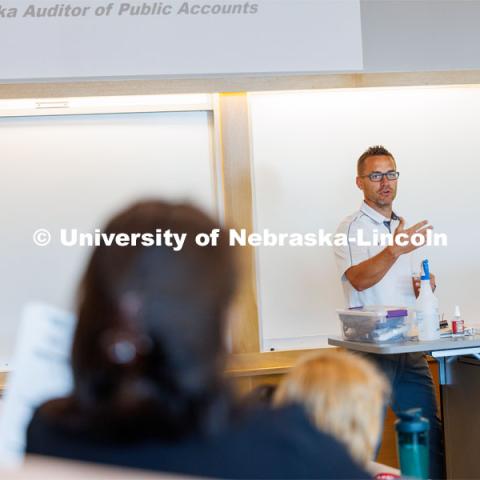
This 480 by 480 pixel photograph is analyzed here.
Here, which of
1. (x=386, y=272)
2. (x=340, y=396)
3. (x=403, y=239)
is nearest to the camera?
(x=340, y=396)

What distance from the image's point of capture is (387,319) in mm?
3090

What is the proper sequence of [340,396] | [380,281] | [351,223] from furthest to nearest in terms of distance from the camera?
1. [351,223]
2. [380,281]
3. [340,396]

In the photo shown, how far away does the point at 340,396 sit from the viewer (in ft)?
4.41

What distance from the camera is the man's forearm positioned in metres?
3.38

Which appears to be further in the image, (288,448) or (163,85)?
(163,85)

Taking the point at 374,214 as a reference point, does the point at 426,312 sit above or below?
below

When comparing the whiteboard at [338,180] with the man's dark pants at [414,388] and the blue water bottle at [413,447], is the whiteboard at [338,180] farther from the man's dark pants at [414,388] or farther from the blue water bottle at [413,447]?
the blue water bottle at [413,447]

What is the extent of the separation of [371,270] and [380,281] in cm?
17

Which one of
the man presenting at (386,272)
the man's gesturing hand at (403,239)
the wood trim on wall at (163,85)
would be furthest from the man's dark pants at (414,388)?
the wood trim on wall at (163,85)

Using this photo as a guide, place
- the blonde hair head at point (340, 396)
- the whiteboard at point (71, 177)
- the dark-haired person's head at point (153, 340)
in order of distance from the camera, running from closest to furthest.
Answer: the dark-haired person's head at point (153, 340) → the blonde hair head at point (340, 396) → the whiteboard at point (71, 177)

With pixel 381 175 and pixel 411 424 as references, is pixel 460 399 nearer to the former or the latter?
pixel 381 175

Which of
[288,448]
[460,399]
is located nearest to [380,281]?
[460,399]

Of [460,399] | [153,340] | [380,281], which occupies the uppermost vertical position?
[380,281]

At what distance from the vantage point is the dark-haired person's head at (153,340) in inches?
36.8
